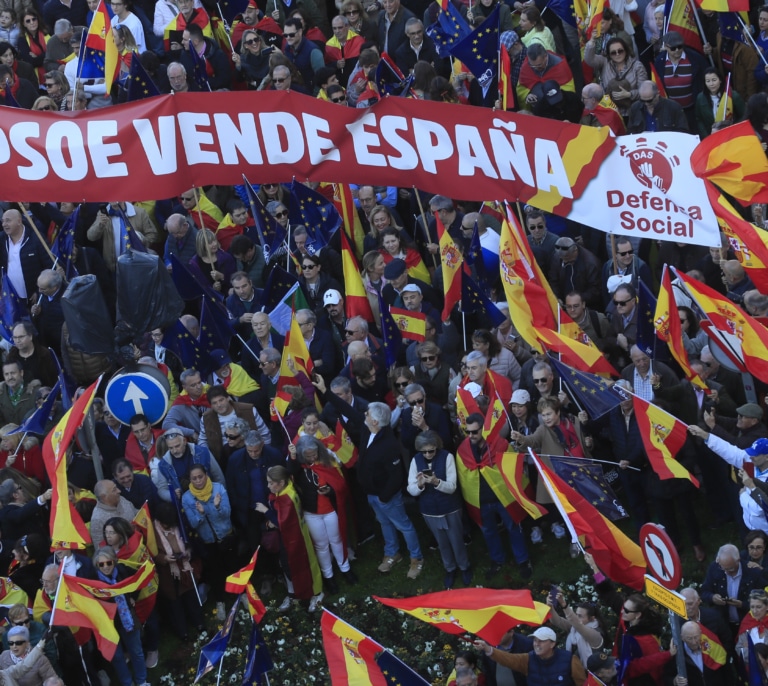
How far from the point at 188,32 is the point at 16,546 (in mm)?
8543

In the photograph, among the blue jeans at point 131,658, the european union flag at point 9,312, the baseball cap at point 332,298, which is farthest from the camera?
the european union flag at point 9,312

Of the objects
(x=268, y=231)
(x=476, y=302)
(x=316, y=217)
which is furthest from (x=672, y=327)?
(x=268, y=231)

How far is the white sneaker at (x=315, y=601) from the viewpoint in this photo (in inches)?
640

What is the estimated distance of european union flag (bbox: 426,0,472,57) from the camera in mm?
20219

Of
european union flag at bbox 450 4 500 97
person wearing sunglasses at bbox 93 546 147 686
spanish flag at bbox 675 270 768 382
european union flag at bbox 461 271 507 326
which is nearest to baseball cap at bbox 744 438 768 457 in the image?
spanish flag at bbox 675 270 768 382

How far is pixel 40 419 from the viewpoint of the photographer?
54.2 feet

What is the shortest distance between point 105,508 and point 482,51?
7359 mm

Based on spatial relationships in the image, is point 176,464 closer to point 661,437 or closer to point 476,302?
point 476,302

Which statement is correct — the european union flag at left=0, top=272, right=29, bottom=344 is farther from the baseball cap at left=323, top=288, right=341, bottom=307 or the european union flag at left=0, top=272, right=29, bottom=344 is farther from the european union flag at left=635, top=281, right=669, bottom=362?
the european union flag at left=635, top=281, right=669, bottom=362

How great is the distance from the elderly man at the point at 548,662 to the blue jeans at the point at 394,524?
2.90m

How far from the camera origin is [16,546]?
15.4 m

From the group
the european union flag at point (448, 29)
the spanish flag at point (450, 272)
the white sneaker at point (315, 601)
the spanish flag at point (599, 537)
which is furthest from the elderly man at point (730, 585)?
the european union flag at point (448, 29)

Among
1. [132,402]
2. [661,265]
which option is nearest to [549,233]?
[661,265]

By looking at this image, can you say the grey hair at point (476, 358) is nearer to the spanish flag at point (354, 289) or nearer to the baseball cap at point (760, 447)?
the spanish flag at point (354, 289)
